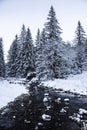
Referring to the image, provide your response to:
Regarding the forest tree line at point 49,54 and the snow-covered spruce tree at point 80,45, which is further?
the snow-covered spruce tree at point 80,45

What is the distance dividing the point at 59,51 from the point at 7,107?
2062cm

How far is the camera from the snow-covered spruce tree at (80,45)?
4510 cm

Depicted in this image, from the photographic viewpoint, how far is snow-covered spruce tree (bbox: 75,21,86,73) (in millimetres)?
45097

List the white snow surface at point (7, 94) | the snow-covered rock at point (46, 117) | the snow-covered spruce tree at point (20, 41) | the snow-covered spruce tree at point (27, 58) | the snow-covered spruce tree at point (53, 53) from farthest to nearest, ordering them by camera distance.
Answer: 1. the snow-covered spruce tree at point (20, 41)
2. the snow-covered spruce tree at point (27, 58)
3. the snow-covered spruce tree at point (53, 53)
4. the white snow surface at point (7, 94)
5. the snow-covered rock at point (46, 117)

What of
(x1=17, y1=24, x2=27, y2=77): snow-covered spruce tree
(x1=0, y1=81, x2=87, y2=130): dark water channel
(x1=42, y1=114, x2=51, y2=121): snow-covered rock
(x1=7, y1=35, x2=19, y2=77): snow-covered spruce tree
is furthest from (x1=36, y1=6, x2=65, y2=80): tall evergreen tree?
(x1=7, y1=35, x2=19, y2=77): snow-covered spruce tree

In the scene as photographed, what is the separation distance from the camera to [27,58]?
49375 mm

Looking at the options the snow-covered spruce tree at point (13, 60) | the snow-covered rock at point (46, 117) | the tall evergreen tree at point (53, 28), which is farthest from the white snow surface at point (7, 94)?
the snow-covered spruce tree at point (13, 60)

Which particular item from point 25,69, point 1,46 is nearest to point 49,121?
point 25,69

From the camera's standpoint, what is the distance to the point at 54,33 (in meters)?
34.0

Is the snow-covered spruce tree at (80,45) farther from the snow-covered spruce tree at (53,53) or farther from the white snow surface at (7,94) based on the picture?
the white snow surface at (7,94)

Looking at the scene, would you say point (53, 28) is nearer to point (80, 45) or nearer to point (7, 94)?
point (80, 45)

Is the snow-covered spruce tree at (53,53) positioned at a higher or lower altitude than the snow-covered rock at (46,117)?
higher

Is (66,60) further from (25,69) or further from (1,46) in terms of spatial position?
(1,46)

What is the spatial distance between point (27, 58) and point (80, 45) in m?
14.5
